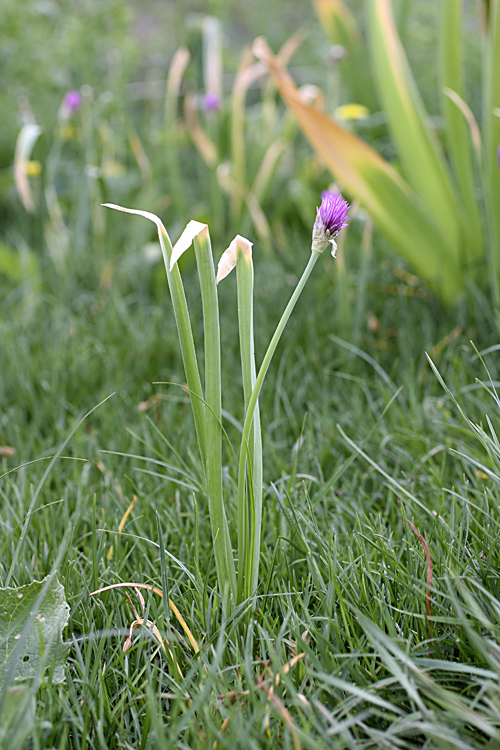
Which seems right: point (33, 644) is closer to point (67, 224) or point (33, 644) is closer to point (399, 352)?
point (399, 352)

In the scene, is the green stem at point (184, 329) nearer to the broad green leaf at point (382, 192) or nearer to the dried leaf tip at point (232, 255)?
the dried leaf tip at point (232, 255)

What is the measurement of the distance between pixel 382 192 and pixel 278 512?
2.82 feet

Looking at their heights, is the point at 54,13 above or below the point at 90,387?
above

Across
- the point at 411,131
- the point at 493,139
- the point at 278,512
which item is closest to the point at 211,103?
the point at 411,131

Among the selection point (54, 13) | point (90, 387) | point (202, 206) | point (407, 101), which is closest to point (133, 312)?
point (90, 387)

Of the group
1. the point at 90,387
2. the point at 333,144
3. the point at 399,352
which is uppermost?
the point at 333,144

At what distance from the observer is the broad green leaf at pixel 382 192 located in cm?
131

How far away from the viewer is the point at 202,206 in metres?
2.26

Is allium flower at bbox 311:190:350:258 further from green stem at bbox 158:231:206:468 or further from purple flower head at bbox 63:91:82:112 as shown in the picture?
purple flower head at bbox 63:91:82:112

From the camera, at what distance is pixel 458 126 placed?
144 cm

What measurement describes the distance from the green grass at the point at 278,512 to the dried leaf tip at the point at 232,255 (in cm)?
26

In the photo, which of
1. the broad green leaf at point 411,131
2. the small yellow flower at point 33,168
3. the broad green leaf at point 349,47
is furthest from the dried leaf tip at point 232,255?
the broad green leaf at point 349,47

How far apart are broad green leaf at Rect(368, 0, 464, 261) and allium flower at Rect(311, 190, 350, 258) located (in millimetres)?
963

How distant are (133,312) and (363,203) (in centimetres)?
73
